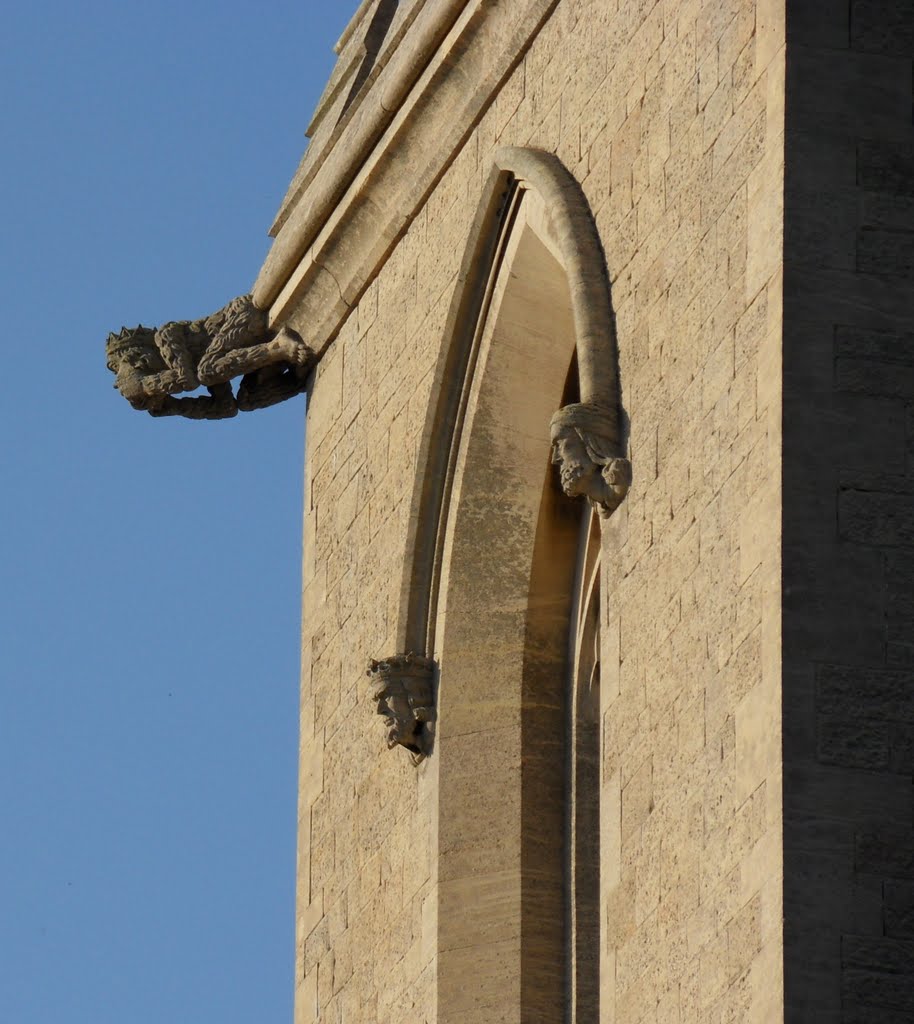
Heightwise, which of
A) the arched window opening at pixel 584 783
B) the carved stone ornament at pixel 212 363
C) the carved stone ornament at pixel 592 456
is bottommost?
the arched window opening at pixel 584 783

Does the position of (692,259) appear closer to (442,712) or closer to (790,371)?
(790,371)

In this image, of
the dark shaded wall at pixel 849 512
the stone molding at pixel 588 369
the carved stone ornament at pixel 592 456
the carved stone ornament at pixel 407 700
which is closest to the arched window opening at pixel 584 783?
the carved stone ornament at pixel 407 700

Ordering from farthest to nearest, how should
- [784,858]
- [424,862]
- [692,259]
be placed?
[424,862], [692,259], [784,858]

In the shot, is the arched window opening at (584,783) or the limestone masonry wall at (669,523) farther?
the arched window opening at (584,783)

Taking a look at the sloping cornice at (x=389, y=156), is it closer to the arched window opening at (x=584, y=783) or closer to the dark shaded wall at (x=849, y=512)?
the arched window opening at (x=584, y=783)

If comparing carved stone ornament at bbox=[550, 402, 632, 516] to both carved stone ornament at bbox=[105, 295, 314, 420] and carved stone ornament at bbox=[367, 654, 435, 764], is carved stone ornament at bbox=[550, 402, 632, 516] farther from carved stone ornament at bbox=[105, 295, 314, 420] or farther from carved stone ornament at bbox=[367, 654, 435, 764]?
carved stone ornament at bbox=[105, 295, 314, 420]

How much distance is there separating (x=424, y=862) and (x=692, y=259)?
258 centimetres

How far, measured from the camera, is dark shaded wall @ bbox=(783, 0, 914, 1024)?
8023 mm

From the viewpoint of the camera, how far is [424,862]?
11.1m

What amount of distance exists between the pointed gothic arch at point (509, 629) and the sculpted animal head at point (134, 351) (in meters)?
1.90

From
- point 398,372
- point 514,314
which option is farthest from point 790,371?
point 398,372

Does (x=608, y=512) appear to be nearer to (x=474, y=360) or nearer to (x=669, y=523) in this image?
(x=669, y=523)

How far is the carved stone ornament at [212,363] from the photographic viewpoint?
13.0 metres

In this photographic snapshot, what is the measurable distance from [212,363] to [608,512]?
3.58 m
